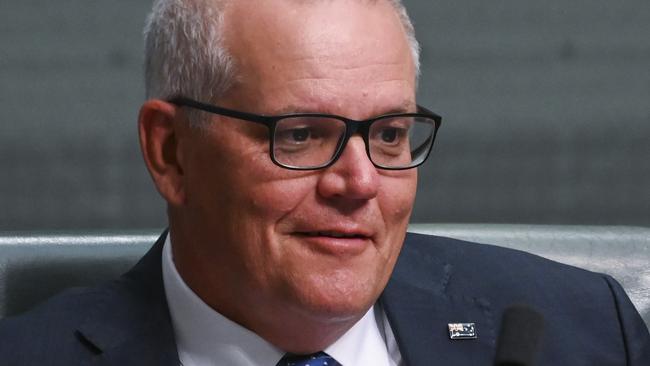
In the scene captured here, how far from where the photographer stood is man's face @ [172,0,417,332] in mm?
1603

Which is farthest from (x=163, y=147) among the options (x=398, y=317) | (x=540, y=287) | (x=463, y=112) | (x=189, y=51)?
(x=463, y=112)

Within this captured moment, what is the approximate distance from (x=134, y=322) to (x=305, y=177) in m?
0.40

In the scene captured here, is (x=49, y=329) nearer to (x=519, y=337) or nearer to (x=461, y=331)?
(x=461, y=331)

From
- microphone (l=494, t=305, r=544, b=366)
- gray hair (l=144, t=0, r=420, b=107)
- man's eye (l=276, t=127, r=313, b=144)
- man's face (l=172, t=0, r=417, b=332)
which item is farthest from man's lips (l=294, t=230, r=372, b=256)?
microphone (l=494, t=305, r=544, b=366)

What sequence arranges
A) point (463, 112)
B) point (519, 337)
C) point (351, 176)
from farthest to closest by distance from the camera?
1. point (463, 112)
2. point (351, 176)
3. point (519, 337)

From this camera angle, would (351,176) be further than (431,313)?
No

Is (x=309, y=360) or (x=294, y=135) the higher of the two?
(x=294, y=135)

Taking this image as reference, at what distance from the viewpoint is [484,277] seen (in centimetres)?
202

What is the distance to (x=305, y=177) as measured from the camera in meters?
1.60

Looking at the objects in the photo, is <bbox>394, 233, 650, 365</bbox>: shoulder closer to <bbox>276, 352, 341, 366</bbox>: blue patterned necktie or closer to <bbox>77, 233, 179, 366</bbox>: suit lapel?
<bbox>276, 352, 341, 366</bbox>: blue patterned necktie


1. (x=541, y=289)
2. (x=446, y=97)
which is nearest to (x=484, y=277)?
(x=541, y=289)

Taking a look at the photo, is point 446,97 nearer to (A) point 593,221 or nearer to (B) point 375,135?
(A) point 593,221

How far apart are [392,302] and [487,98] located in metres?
1.74

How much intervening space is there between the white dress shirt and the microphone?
→ 0.67m
